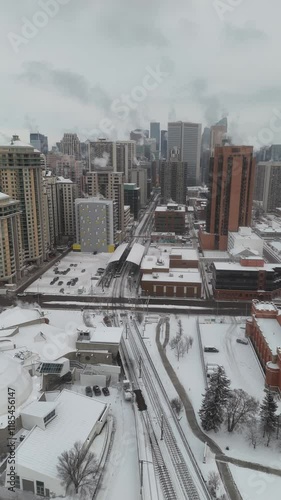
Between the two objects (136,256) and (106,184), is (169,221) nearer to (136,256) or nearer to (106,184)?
(106,184)

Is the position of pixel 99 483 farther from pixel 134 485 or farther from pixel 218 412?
pixel 218 412

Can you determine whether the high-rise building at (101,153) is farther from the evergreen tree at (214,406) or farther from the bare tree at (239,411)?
the bare tree at (239,411)

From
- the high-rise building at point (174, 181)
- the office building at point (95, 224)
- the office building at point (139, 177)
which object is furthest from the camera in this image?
the high-rise building at point (174, 181)

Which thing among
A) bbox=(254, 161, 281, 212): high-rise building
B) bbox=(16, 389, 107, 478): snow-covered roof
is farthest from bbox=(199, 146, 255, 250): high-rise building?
bbox=(254, 161, 281, 212): high-rise building

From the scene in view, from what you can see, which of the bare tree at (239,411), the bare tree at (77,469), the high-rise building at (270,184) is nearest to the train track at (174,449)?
the bare tree at (239,411)

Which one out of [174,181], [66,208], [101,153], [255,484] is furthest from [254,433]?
[174,181]

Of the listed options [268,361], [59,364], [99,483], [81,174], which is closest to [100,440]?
[99,483]

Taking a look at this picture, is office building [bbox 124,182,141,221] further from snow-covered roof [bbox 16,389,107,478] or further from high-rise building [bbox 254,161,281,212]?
snow-covered roof [bbox 16,389,107,478]

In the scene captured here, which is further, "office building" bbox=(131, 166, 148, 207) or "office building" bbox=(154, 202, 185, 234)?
"office building" bbox=(131, 166, 148, 207)
